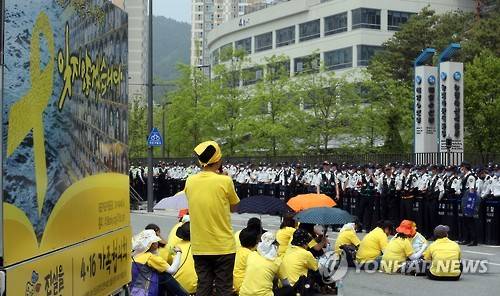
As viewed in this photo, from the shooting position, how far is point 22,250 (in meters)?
4.70

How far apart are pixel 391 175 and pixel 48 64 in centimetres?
2007

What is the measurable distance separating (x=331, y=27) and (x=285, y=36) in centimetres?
683

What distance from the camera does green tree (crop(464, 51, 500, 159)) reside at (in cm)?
4634

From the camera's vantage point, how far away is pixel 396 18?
69.4m

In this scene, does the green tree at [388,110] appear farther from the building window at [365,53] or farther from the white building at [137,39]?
the white building at [137,39]

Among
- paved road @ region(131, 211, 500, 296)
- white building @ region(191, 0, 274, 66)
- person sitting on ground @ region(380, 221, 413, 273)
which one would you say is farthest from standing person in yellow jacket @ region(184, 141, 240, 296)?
white building @ region(191, 0, 274, 66)

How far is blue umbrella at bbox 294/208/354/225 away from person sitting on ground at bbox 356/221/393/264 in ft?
2.11

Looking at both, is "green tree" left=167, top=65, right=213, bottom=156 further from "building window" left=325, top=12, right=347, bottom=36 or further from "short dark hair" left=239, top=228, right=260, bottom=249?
"short dark hair" left=239, top=228, right=260, bottom=249

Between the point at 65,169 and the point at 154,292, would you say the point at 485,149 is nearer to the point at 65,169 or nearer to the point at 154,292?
the point at 154,292

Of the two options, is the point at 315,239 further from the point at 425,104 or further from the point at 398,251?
the point at 425,104

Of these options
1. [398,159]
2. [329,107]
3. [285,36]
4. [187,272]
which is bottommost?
[187,272]

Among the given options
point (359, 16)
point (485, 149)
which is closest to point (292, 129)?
point (485, 149)

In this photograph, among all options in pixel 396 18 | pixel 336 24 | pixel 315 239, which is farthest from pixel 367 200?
pixel 396 18

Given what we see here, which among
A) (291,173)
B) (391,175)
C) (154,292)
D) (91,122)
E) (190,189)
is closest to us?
(91,122)
